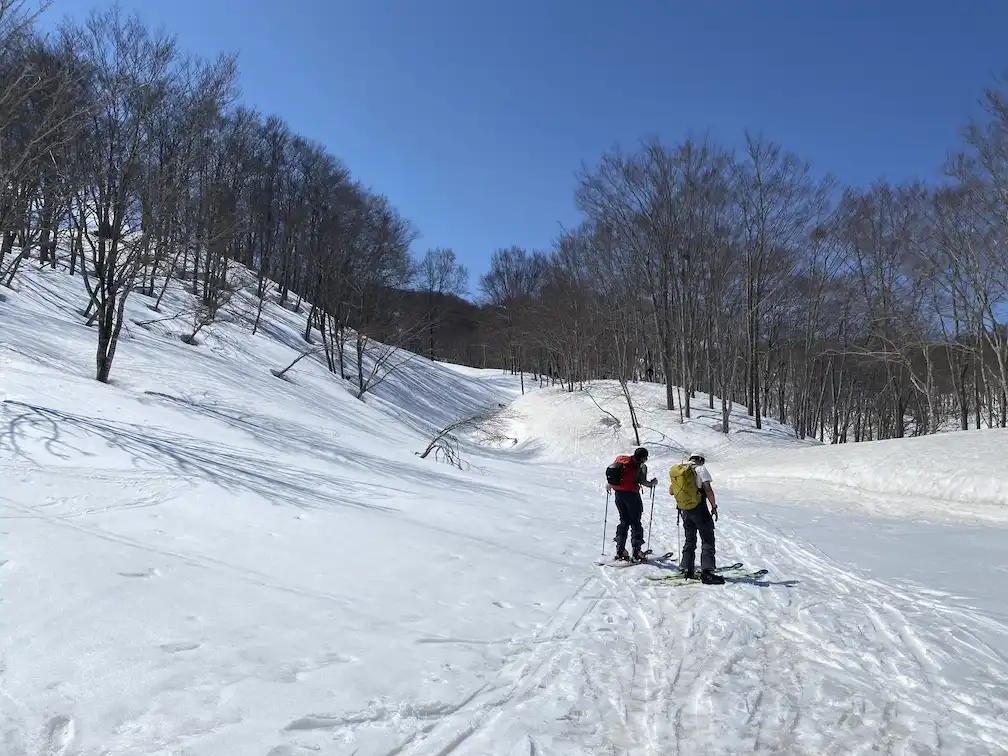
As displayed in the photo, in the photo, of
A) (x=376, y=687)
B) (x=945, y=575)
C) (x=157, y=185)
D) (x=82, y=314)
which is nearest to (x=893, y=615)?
(x=945, y=575)

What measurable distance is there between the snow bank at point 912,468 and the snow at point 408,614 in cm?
170

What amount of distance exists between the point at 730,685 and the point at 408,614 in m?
2.62

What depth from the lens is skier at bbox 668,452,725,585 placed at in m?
7.23

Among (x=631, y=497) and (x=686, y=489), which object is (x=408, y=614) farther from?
(x=631, y=497)

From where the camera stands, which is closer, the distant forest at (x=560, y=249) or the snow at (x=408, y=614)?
the snow at (x=408, y=614)

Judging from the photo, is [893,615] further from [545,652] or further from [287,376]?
[287,376]

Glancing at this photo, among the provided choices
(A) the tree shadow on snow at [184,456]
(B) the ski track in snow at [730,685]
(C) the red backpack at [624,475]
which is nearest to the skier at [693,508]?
(B) the ski track in snow at [730,685]

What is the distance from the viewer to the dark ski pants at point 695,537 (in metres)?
7.16

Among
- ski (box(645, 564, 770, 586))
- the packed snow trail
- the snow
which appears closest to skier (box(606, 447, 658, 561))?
the snow

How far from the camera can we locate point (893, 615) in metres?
5.91

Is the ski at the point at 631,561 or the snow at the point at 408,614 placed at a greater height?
the snow at the point at 408,614

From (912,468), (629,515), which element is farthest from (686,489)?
(912,468)

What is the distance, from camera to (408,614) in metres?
5.21

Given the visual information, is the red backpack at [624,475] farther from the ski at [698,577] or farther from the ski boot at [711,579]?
the ski boot at [711,579]
